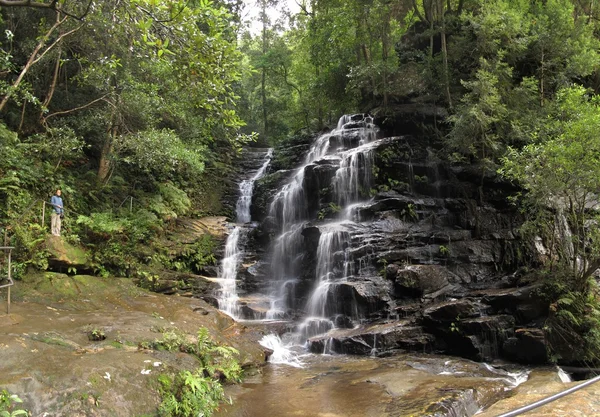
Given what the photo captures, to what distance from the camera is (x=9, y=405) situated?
443cm

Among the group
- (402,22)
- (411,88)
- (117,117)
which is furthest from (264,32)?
(117,117)

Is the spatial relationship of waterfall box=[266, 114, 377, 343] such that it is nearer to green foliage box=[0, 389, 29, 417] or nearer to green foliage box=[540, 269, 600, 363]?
green foliage box=[540, 269, 600, 363]

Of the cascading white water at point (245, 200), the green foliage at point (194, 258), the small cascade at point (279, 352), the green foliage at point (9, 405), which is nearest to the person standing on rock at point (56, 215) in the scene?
the green foliage at point (194, 258)

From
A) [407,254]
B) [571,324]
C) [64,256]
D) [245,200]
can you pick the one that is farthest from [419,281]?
[245,200]

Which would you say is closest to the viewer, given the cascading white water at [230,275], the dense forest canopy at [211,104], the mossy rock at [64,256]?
the dense forest canopy at [211,104]

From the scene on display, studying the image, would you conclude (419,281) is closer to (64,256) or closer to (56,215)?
(64,256)

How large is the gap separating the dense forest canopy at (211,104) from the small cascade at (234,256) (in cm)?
120

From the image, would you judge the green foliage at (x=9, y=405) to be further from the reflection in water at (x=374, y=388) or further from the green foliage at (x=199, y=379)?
the reflection in water at (x=374, y=388)

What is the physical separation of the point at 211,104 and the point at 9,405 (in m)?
4.28

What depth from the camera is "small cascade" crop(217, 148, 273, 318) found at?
1255cm

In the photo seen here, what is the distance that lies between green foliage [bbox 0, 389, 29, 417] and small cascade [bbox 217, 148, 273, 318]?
7.93 meters

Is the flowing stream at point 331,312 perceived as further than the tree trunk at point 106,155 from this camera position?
No

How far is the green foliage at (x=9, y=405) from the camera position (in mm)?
4246

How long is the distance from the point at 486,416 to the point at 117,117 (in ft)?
41.9
